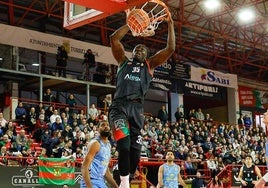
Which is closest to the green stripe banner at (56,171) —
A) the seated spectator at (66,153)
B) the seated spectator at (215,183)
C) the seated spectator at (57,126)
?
the seated spectator at (66,153)

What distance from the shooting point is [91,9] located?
7750mm

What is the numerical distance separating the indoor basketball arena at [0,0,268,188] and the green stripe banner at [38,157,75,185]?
3 centimetres

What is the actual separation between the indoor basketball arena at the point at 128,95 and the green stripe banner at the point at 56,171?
3cm

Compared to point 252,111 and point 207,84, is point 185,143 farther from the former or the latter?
point 252,111

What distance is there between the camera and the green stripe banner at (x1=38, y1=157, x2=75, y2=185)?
53.7 ft

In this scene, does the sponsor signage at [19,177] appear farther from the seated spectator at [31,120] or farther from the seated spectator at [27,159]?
the seated spectator at [31,120]

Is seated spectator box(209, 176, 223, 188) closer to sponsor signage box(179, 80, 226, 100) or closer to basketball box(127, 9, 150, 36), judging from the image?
sponsor signage box(179, 80, 226, 100)

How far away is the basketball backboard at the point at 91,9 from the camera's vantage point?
716cm

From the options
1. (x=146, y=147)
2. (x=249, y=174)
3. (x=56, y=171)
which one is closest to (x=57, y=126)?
(x=56, y=171)

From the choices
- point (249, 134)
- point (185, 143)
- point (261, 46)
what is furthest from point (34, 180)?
point (261, 46)

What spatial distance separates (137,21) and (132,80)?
813 millimetres

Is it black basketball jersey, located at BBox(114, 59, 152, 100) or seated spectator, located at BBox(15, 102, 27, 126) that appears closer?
black basketball jersey, located at BBox(114, 59, 152, 100)

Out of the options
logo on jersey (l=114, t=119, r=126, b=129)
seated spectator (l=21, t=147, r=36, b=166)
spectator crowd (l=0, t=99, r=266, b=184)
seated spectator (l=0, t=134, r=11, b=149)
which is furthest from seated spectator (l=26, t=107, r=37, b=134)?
logo on jersey (l=114, t=119, r=126, b=129)

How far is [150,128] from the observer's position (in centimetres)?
2425
